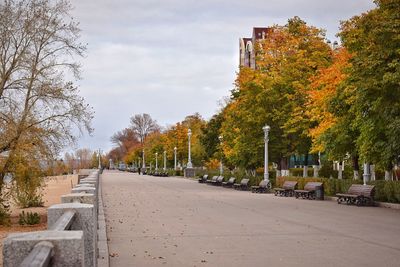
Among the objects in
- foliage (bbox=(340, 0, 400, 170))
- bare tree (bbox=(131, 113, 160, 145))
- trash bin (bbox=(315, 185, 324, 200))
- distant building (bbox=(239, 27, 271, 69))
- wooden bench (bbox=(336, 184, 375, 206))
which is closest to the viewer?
foliage (bbox=(340, 0, 400, 170))

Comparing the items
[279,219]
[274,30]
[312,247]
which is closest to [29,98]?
[279,219]

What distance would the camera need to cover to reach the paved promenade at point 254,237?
35.2 feet

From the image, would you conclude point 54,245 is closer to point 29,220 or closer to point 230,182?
point 29,220

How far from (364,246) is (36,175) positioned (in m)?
16.3

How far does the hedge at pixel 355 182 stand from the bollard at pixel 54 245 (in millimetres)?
22103

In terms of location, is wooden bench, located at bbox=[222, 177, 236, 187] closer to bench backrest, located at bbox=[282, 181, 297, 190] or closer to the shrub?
bench backrest, located at bbox=[282, 181, 297, 190]

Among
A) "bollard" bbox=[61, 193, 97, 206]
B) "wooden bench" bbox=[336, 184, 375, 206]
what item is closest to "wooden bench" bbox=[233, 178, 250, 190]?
"wooden bench" bbox=[336, 184, 375, 206]

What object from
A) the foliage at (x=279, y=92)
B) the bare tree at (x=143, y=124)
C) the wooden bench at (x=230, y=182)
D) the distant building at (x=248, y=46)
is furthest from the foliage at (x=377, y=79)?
the bare tree at (x=143, y=124)

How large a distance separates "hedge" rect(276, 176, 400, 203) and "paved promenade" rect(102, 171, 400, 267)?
2.83 meters

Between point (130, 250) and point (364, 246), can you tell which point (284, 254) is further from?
point (130, 250)

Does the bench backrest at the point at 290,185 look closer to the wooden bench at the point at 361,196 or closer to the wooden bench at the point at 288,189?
the wooden bench at the point at 288,189

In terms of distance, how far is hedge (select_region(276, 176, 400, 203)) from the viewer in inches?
984

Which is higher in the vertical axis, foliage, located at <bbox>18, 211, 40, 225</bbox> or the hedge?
the hedge

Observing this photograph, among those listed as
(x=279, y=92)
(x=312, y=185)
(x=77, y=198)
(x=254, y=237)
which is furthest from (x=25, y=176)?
(x=279, y=92)
